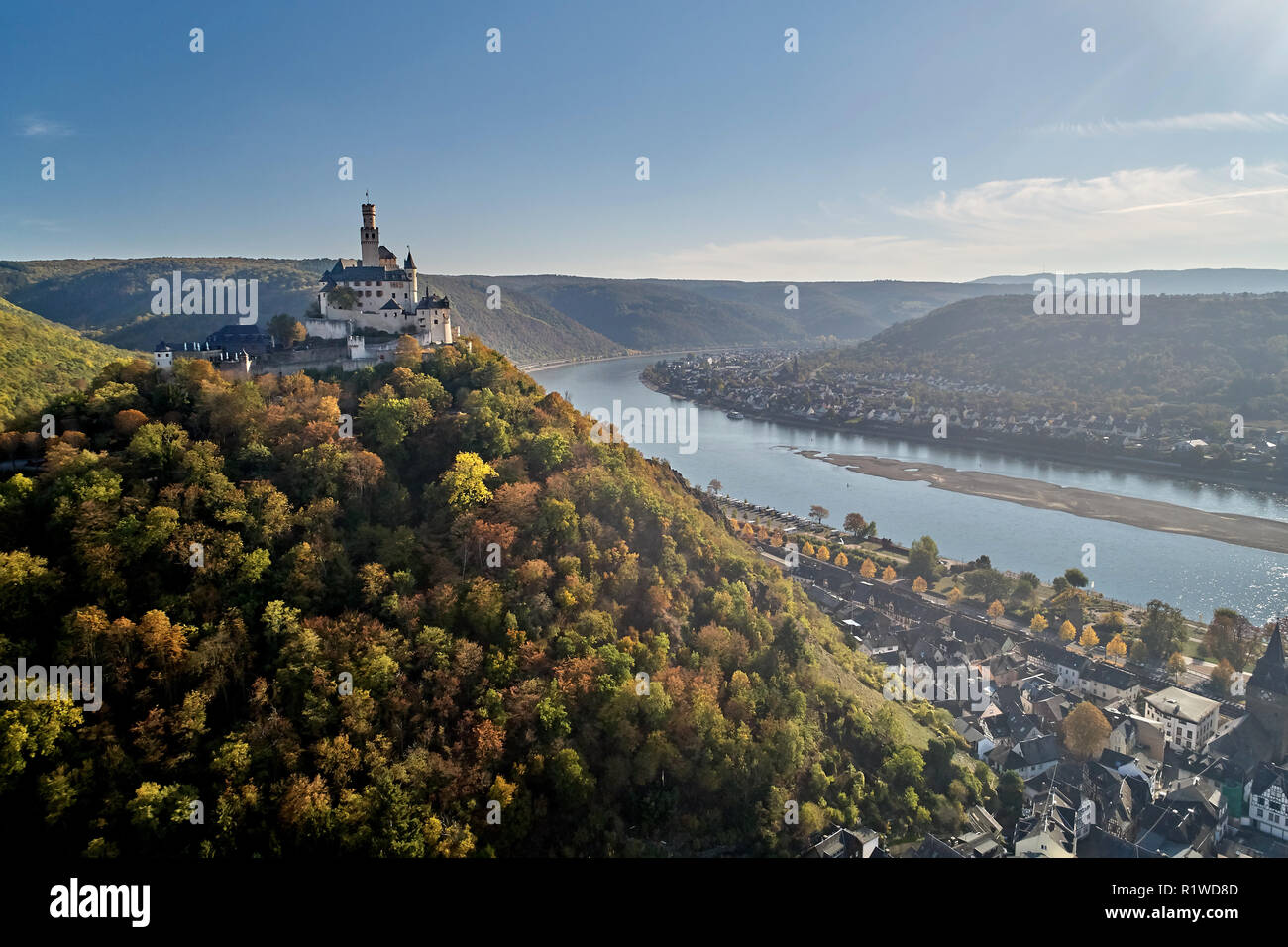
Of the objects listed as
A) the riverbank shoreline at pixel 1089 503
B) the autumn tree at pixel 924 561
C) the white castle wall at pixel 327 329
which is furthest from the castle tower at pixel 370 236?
the riverbank shoreline at pixel 1089 503

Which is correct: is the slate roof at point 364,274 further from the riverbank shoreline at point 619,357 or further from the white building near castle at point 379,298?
the riverbank shoreline at point 619,357

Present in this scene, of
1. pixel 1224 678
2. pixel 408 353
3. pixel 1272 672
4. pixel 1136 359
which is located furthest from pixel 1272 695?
pixel 1136 359

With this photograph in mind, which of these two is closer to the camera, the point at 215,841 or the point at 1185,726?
the point at 215,841

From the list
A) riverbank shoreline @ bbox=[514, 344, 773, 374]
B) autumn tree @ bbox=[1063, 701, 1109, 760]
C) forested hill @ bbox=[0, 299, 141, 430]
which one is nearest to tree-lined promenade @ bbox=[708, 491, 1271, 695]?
autumn tree @ bbox=[1063, 701, 1109, 760]

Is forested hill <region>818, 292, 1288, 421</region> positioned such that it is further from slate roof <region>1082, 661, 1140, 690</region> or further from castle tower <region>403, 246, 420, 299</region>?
castle tower <region>403, 246, 420, 299</region>

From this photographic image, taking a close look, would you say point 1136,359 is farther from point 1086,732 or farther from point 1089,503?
point 1086,732
